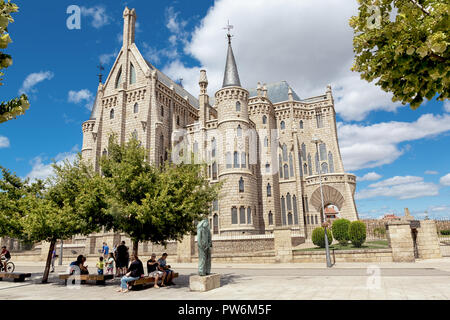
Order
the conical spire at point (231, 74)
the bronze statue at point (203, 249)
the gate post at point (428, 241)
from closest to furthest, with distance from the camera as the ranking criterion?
the bronze statue at point (203, 249), the gate post at point (428, 241), the conical spire at point (231, 74)

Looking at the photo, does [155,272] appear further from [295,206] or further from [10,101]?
[295,206]

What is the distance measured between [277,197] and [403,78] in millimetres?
35019

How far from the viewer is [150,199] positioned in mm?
10836

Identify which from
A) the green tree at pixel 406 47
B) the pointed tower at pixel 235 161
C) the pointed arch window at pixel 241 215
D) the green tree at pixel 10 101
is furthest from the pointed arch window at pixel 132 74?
the green tree at pixel 406 47

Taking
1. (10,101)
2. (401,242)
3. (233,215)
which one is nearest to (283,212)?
(233,215)

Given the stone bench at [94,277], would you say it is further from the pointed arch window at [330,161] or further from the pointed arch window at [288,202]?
the pointed arch window at [330,161]

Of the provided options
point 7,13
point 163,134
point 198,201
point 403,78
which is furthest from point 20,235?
point 163,134

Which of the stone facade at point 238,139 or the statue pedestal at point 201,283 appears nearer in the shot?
the statue pedestal at point 201,283

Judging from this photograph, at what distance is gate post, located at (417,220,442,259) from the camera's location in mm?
17281

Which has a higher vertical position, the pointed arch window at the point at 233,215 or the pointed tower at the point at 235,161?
the pointed tower at the point at 235,161

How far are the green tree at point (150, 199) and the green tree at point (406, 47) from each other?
7.93 meters

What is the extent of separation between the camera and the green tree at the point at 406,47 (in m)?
4.12
